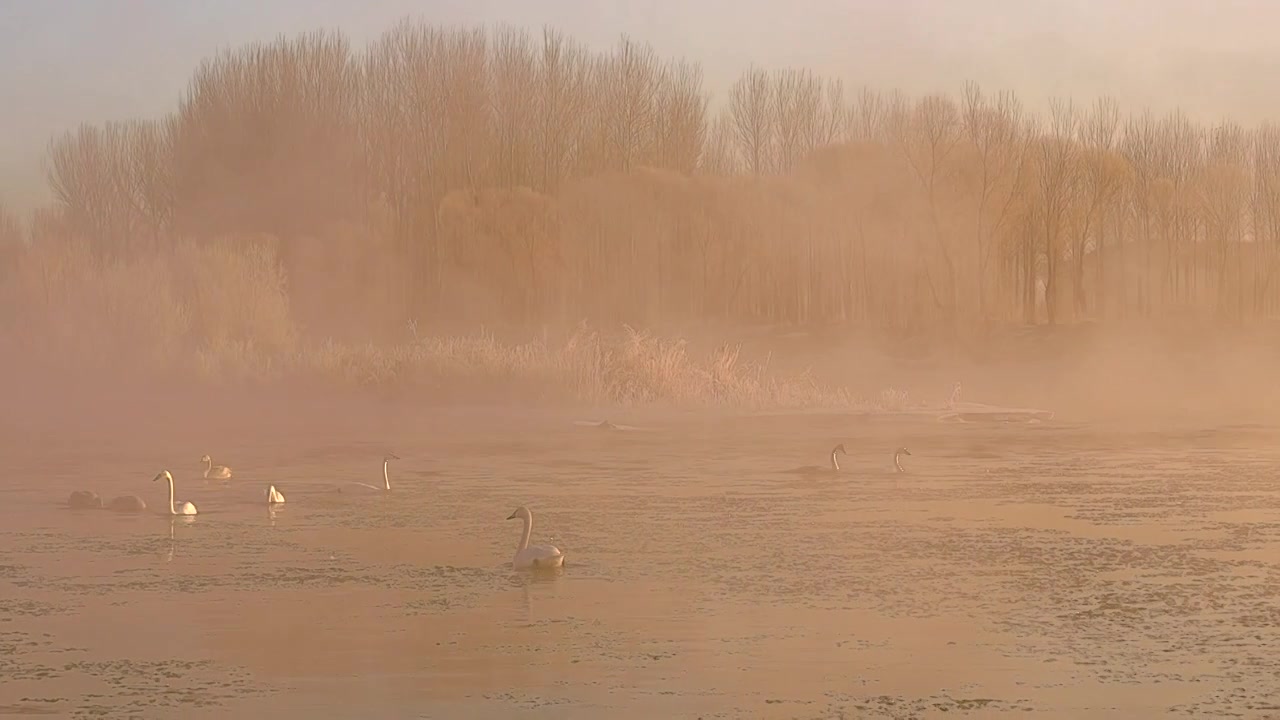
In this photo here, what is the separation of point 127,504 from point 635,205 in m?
35.2

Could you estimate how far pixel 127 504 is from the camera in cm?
1711

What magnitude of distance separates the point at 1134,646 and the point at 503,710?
12.0 feet

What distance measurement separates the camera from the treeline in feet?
152

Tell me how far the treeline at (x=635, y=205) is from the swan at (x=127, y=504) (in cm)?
2482

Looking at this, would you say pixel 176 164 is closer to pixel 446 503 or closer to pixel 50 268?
pixel 50 268

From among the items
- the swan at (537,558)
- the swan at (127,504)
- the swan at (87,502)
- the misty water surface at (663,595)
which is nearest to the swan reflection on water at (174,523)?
the misty water surface at (663,595)

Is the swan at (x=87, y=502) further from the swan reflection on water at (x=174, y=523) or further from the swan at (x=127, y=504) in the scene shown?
the swan reflection on water at (x=174, y=523)

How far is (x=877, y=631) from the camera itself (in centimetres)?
1038

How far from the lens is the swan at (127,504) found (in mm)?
17084

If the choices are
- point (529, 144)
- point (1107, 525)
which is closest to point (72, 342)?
point (529, 144)

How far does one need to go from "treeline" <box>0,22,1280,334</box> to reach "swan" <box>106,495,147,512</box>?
977 inches

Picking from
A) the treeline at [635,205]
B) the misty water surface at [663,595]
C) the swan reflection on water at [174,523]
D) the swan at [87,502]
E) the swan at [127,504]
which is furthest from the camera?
the treeline at [635,205]

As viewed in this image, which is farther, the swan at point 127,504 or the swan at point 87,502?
the swan at point 87,502

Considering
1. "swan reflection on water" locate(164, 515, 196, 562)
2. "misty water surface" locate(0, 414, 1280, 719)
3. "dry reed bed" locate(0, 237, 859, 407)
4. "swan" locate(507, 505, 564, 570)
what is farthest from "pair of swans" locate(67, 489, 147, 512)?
"dry reed bed" locate(0, 237, 859, 407)
